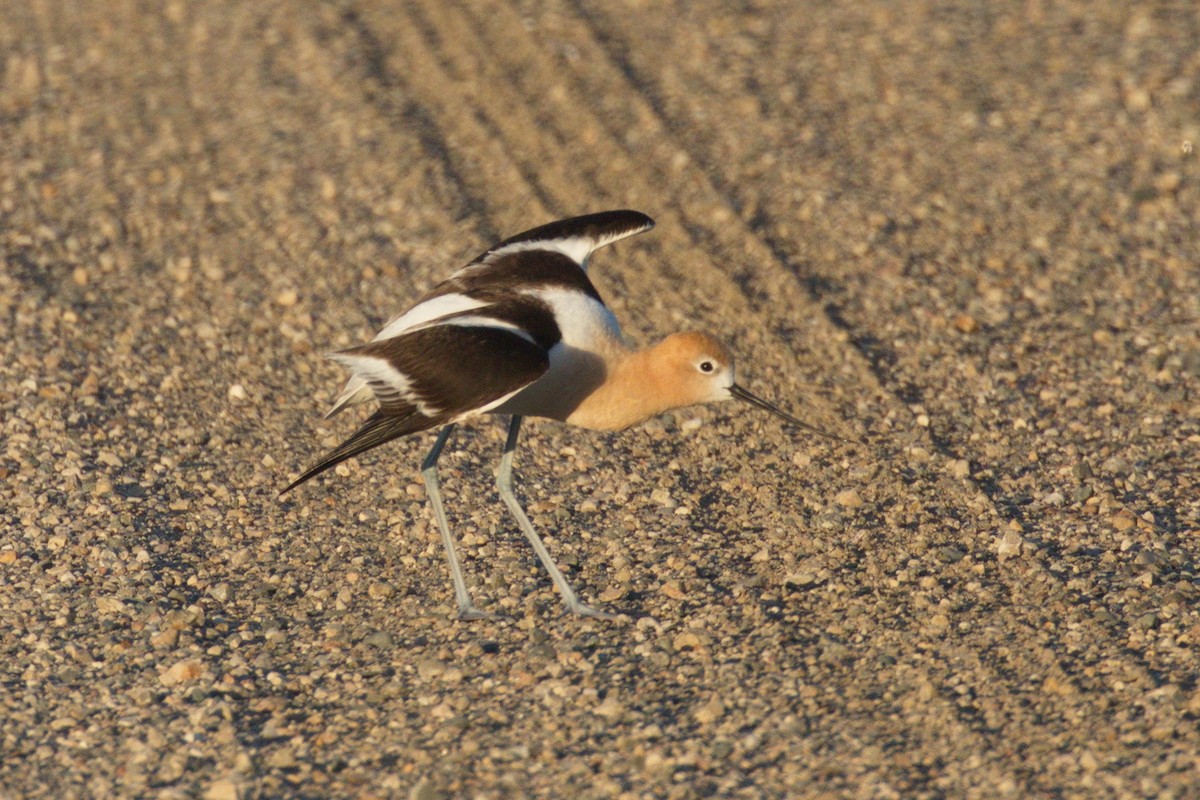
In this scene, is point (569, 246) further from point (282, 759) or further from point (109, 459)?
point (282, 759)

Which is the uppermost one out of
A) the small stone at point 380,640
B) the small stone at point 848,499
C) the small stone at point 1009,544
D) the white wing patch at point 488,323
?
the white wing patch at point 488,323

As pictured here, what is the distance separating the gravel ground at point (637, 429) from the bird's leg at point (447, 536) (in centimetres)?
8

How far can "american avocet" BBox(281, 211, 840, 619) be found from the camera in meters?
4.82

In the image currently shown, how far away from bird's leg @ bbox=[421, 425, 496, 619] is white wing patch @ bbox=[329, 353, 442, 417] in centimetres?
55

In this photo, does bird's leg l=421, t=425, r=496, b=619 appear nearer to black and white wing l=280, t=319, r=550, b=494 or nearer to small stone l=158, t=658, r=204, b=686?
black and white wing l=280, t=319, r=550, b=494

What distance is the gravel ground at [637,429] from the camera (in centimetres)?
455

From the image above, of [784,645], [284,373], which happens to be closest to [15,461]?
[284,373]

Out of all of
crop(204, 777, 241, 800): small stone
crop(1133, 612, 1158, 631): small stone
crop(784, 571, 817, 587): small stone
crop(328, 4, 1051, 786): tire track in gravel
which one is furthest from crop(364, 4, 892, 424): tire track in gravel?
crop(204, 777, 241, 800): small stone

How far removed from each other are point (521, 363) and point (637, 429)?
1.69 metres

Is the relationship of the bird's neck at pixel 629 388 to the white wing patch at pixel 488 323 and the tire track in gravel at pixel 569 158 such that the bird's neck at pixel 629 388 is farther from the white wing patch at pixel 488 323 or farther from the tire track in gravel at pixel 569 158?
the tire track in gravel at pixel 569 158

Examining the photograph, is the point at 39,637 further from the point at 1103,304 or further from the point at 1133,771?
the point at 1103,304

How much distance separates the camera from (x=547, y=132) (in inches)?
341

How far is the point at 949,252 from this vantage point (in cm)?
766

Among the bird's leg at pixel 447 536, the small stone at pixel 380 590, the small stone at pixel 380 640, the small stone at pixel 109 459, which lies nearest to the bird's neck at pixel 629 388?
the bird's leg at pixel 447 536
